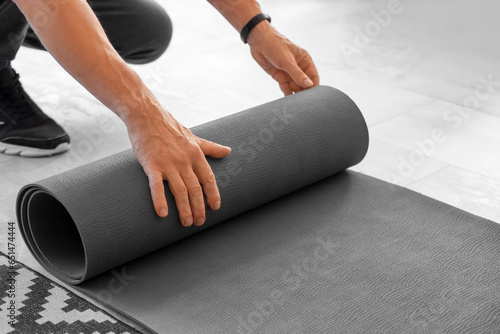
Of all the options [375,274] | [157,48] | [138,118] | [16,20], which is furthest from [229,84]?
[375,274]

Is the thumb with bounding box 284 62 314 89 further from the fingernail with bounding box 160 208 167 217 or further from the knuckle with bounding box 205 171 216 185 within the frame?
the fingernail with bounding box 160 208 167 217

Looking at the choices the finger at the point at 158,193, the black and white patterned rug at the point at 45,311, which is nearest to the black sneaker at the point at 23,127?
the black and white patterned rug at the point at 45,311

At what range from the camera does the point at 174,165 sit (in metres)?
1.52

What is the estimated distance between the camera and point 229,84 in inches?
114

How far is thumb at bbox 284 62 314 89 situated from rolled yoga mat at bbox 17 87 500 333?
19cm

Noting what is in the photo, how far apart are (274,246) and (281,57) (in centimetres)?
65

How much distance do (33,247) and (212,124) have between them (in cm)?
51

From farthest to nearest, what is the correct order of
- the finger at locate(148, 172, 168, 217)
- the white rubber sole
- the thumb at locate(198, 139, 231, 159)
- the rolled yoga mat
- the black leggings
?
the black leggings
the white rubber sole
the thumb at locate(198, 139, 231, 159)
the finger at locate(148, 172, 168, 217)
the rolled yoga mat

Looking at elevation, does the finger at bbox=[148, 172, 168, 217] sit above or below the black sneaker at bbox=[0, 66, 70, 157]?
above

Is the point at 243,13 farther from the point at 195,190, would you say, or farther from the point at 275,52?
the point at 195,190

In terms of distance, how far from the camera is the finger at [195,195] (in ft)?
4.99

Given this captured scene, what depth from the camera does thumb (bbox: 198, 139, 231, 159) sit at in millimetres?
1614

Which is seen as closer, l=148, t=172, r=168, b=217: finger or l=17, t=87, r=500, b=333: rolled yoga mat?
l=17, t=87, r=500, b=333: rolled yoga mat

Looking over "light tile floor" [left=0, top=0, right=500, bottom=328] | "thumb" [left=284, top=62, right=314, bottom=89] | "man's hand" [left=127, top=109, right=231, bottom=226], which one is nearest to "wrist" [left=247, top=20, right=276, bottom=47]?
"thumb" [left=284, top=62, right=314, bottom=89]
